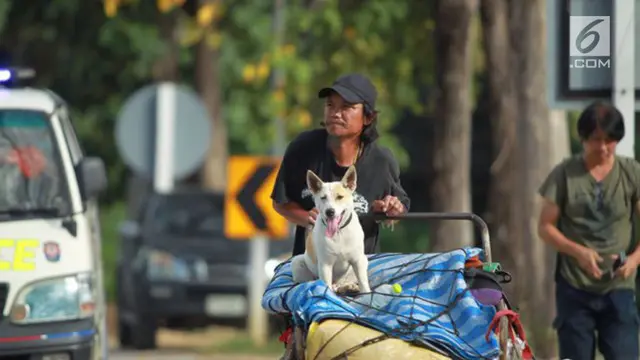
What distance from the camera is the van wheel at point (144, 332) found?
2148cm

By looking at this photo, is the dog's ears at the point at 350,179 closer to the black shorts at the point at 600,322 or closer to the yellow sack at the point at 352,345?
the yellow sack at the point at 352,345

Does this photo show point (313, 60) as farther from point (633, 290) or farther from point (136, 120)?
point (633, 290)

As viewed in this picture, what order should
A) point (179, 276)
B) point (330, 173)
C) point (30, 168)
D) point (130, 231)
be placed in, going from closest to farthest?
point (330, 173), point (30, 168), point (179, 276), point (130, 231)

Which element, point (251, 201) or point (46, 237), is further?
point (251, 201)

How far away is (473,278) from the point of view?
8.01m

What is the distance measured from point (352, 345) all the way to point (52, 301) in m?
4.38

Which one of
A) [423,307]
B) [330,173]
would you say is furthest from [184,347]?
[423,307]

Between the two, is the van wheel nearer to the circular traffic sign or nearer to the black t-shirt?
Result: the circular traffic sign

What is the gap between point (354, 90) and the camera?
8609 mm

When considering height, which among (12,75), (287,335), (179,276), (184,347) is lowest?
(184,347)

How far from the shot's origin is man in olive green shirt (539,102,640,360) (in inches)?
392

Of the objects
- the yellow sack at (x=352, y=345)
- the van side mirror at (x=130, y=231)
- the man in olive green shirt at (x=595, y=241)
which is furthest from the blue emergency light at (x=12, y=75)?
the van side mirror at (x=130, y=231)

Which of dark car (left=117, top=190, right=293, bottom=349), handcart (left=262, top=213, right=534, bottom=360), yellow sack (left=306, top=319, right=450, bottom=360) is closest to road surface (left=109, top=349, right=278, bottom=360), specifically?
dark car (left=117, top=190, right=293, bottom=349)

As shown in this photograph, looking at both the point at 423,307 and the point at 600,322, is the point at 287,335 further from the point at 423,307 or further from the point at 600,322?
the point at 600,322
